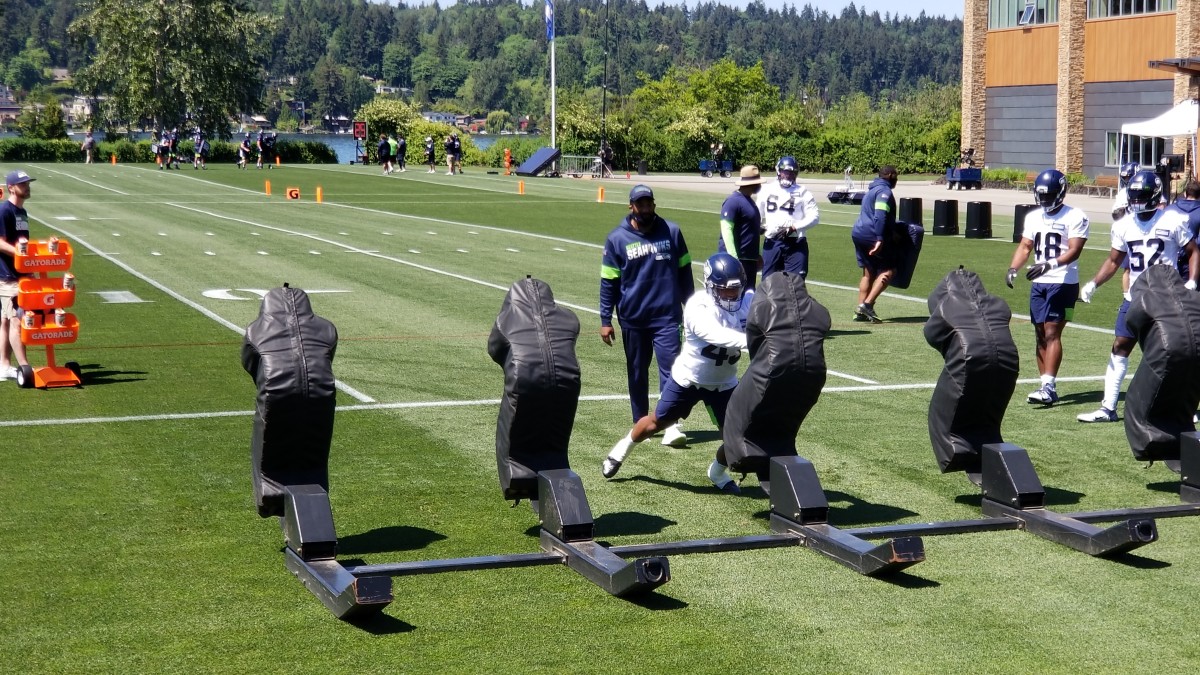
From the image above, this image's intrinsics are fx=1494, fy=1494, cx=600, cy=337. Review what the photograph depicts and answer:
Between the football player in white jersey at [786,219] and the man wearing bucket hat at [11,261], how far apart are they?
763 centimetres

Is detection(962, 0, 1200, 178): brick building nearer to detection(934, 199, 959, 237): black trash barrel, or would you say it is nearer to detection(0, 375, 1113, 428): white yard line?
detection(934, 199, 959, 237): black trash barrel

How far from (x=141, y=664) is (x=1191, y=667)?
4573 millimetres

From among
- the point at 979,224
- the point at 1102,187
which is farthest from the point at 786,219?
the point at 1102,187

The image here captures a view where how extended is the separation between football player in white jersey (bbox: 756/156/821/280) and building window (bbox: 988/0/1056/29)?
46768 mm

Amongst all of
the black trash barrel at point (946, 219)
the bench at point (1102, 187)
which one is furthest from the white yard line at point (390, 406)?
the bench at point (1102, 187)

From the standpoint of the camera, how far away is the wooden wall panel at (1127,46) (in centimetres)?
5338

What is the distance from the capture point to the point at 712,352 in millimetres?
9406

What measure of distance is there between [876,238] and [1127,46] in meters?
41.1

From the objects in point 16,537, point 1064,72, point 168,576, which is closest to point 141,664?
point 168,576

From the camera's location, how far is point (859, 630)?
23.2 ft

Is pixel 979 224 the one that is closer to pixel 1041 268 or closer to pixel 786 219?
pixel 786 219

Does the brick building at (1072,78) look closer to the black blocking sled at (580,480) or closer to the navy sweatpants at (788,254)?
the navy sweatpants at (788,254)

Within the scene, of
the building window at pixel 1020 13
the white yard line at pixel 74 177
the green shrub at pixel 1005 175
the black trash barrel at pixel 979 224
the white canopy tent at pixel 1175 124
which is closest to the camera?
the black trash barrel at pixel 979 224

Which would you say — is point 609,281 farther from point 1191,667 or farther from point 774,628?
point 1191,667
